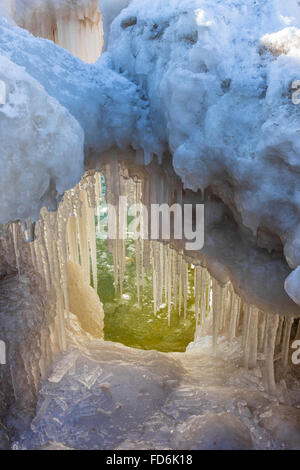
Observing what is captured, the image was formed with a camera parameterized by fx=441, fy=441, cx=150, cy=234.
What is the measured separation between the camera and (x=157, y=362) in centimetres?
397

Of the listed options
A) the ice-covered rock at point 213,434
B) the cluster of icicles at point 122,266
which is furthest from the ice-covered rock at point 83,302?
the ice-covered rock at point 213,434

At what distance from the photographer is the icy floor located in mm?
3055

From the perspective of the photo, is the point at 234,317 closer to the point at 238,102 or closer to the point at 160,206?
the point at 160,206

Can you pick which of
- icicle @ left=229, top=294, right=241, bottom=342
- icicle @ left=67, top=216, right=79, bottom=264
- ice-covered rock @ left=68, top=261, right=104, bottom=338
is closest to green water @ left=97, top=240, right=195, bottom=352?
ice-covered rock @ left=68, top=261, right=104, bottom=338

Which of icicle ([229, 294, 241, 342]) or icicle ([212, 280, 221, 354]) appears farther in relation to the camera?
icicle ([229, 294, 241, 342])

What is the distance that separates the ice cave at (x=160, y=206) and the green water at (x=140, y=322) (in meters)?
1.05

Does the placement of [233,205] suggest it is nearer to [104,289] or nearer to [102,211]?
[104,289]

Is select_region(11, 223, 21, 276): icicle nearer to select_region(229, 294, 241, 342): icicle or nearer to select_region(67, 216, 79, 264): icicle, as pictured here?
select_region(67, 216, 79, 264): icicle

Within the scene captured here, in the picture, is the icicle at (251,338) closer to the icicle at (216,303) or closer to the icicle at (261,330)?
the icicle at (261,330)

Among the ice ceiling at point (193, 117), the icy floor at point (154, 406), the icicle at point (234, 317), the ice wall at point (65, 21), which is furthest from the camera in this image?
the ice wall at point (65, 21)

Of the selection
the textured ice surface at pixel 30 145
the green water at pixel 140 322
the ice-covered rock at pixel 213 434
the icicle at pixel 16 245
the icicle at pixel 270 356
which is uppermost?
the textured ice surface at pixel 30 145

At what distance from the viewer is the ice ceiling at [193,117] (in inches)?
Answer: 88.1

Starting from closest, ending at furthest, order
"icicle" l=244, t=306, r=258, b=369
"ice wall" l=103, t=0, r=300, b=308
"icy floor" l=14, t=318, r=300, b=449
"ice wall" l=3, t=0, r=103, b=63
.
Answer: "ice wall" l=103, t=0, r=300, b=308, "icy floor" l=14, t=318, r=300, b=449, "icicle" l=244, t=306, r=258, b=369, "ice wall" l=3, t=0, r=103, b=63

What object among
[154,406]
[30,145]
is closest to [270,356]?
[154,406]
